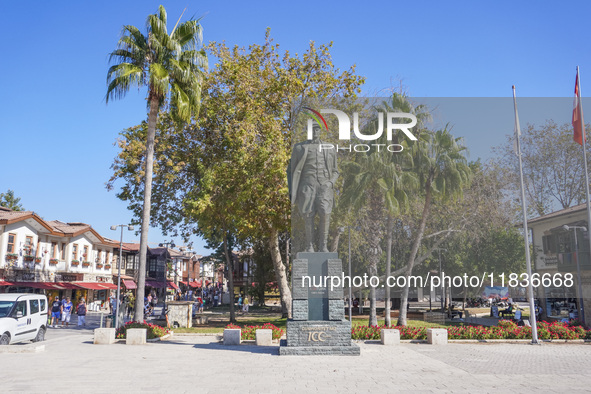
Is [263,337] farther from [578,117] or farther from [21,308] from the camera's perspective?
[578,117]

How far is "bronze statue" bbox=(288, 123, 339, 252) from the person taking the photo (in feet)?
52.5

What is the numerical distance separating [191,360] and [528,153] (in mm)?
22498

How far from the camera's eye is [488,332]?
59.8 feet

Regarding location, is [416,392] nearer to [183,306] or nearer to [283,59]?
[183,306]

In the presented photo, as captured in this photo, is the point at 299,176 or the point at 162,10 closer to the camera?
the point at 299,176

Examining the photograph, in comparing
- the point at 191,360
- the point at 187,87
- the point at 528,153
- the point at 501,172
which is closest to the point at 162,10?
the point at 187,87

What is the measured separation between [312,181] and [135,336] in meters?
8.34

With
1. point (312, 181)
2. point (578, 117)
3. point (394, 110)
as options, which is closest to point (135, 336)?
point (312, 181)

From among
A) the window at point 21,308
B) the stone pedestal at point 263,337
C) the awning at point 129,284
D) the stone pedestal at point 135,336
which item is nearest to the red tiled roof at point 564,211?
the stone pedestal at point 263,337

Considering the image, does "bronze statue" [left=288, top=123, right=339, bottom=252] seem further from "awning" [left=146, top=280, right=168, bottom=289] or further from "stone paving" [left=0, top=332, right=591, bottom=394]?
"awning" [left=146, top=280, right=168, bottom=289]

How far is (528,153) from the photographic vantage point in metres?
27.0

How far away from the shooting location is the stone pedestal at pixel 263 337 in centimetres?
1648

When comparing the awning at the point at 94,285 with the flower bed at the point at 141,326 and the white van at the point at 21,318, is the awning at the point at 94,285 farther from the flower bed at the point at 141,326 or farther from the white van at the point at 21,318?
the flower bed at the point at 141,326

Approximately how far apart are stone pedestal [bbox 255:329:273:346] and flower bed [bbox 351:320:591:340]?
329 centimetres
